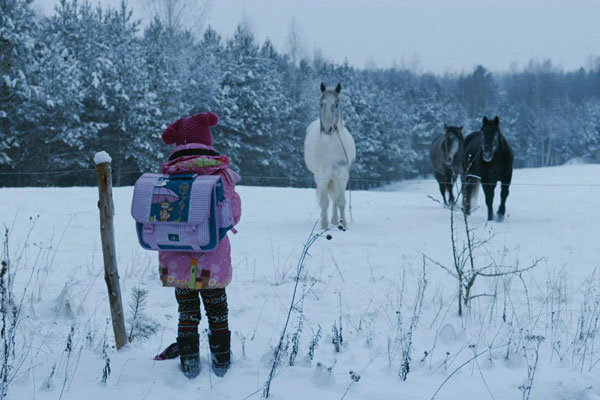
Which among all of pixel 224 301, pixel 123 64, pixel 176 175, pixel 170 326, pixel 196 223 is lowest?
pixel 170 326

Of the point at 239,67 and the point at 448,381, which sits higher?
the point at 239,67

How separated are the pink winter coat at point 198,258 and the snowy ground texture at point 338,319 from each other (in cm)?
56

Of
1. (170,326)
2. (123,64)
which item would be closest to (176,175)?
(170,326)

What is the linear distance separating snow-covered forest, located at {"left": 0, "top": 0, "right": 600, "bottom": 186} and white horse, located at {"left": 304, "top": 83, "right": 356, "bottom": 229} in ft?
6.86

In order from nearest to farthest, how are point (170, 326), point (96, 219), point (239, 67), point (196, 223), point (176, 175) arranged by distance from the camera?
1. point (196, 223)
2. point (176, 175)
3. point (170, 326)
4. point (96, 219)
5. point (239, 67)

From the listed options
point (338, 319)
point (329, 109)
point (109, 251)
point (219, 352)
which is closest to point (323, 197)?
point (329, 109)

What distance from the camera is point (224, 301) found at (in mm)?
3061

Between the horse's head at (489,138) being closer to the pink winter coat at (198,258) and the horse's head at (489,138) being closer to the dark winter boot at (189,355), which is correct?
the pink winter coat at (198,258)

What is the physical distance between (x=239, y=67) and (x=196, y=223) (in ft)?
92.2

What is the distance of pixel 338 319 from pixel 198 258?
1.63m

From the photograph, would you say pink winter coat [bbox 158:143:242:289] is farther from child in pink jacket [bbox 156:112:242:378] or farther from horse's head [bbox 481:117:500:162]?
horse's head [bbox 481:117:500:162]

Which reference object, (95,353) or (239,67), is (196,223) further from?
(239,67)

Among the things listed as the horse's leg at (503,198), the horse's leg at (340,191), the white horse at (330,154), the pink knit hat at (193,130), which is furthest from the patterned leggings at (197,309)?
the horse's leg at (503,198)

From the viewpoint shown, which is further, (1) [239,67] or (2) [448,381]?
(1) [239,67]
